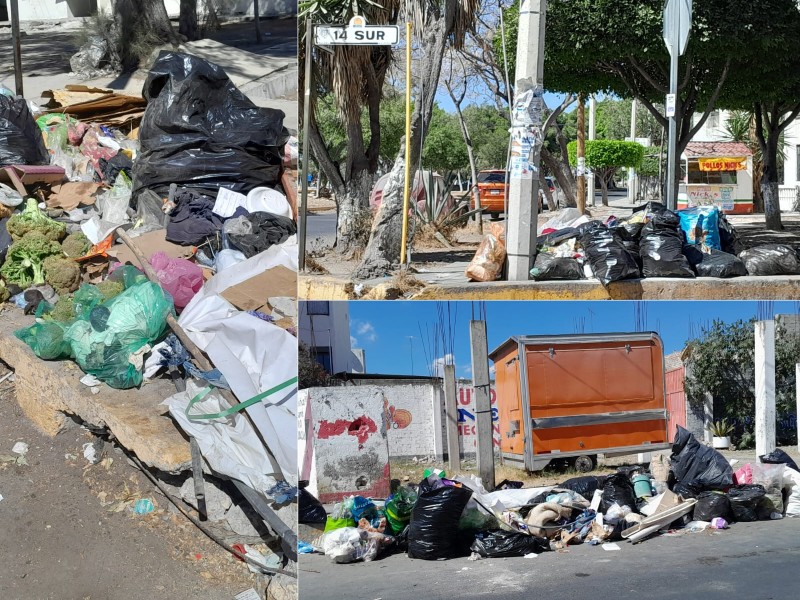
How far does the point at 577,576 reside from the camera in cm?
352

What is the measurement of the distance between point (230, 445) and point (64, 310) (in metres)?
2.73

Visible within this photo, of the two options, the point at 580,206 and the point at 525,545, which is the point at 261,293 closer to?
the point at 525,545

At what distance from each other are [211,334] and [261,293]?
2.10 ft

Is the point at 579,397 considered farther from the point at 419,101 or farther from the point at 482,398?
the point at 419,101

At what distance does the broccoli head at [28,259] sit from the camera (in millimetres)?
7570

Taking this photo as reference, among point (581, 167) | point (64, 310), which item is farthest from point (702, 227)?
point (581, 167)

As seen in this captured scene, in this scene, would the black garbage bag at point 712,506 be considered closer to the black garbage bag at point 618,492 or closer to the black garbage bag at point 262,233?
the black garbage bag at point 618,492

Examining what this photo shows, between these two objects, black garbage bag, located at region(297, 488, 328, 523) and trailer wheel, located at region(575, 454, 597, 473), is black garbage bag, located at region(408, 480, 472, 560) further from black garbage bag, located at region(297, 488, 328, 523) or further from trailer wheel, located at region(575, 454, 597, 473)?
trailer wheel, located at region(575, 454, 597, 473)

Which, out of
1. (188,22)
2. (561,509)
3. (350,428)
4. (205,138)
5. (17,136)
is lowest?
(561,509)

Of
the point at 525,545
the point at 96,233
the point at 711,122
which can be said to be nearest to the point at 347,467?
the point at 525,545

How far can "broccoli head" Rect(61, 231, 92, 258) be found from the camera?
7.77m

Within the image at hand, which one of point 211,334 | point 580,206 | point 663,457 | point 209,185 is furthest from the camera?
point 580,206

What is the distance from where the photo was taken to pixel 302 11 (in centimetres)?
786

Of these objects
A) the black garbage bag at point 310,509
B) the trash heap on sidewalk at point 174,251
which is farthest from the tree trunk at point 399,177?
the black garbage bag at point 310,509
